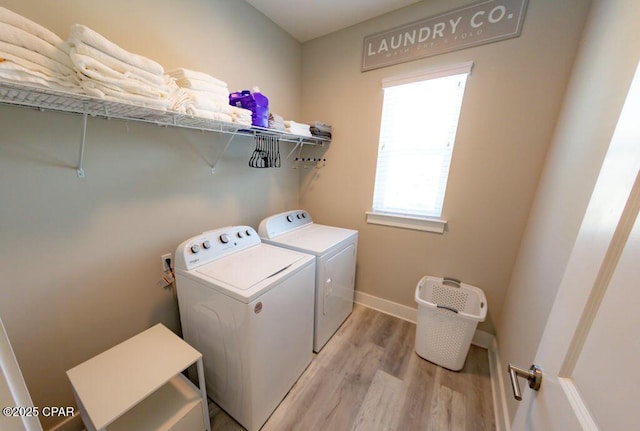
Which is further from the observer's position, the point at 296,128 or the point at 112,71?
the point at 296,128

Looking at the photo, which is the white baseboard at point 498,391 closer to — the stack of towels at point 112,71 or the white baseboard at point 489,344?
the white baseboard at point 489,344

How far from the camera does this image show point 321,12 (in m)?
1.81

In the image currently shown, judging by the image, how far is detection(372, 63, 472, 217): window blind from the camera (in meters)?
1.71

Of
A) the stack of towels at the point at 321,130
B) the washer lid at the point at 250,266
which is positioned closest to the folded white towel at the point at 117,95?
the washer lid at the point at 250,266

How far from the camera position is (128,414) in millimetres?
1042

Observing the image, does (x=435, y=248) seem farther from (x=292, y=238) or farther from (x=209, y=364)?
(x=209, y=364)

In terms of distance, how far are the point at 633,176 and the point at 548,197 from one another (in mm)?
1104

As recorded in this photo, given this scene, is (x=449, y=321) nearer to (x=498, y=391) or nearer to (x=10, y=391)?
(x=498, y=391)

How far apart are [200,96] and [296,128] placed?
31.6 inches

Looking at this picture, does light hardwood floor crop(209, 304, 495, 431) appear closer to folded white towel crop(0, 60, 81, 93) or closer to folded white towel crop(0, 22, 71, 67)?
folded white towel crop(0, 60, 81, 93)

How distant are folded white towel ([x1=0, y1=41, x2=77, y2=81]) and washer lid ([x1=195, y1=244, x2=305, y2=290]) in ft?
3.16

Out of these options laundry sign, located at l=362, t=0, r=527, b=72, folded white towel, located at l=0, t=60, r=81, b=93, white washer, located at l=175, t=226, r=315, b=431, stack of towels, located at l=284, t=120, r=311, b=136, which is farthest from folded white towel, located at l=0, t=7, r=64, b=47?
laundry sign, located at l=362, t=0, r=527, b=72

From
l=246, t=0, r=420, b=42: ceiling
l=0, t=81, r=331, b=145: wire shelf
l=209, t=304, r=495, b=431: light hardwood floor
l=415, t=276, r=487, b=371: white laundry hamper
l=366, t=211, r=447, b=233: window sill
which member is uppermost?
l=246, t=0, r=420, b=42: ceiling

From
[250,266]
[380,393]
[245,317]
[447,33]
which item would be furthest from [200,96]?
[380,393]
